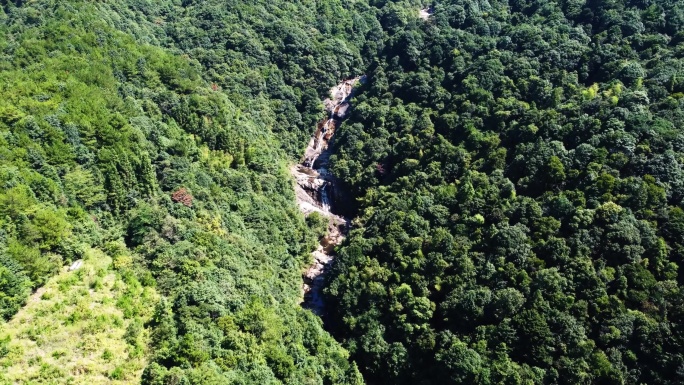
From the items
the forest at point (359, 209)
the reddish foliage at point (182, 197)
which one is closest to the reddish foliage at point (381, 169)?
the forest at point (359, 209)

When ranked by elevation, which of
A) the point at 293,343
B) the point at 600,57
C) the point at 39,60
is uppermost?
the point at 600,57

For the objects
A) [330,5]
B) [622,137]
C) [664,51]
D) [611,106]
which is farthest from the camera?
[330,5]

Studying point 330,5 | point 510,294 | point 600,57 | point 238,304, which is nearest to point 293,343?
point 238,304

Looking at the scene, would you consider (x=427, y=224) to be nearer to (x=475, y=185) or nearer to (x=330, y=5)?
(x=475, y=185)

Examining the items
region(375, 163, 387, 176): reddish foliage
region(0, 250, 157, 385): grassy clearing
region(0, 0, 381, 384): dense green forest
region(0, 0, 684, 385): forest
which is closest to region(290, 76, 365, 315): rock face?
region(0, 0, 684, 385): forest

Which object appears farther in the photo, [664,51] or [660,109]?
[664,51]

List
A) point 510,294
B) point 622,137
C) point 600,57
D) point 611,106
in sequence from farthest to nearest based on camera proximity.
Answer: point 600,57 → point 611,106 → point 622,137 → point 510,294

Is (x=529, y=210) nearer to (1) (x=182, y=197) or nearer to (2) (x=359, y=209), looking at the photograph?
(2) (x=359, y=209)
